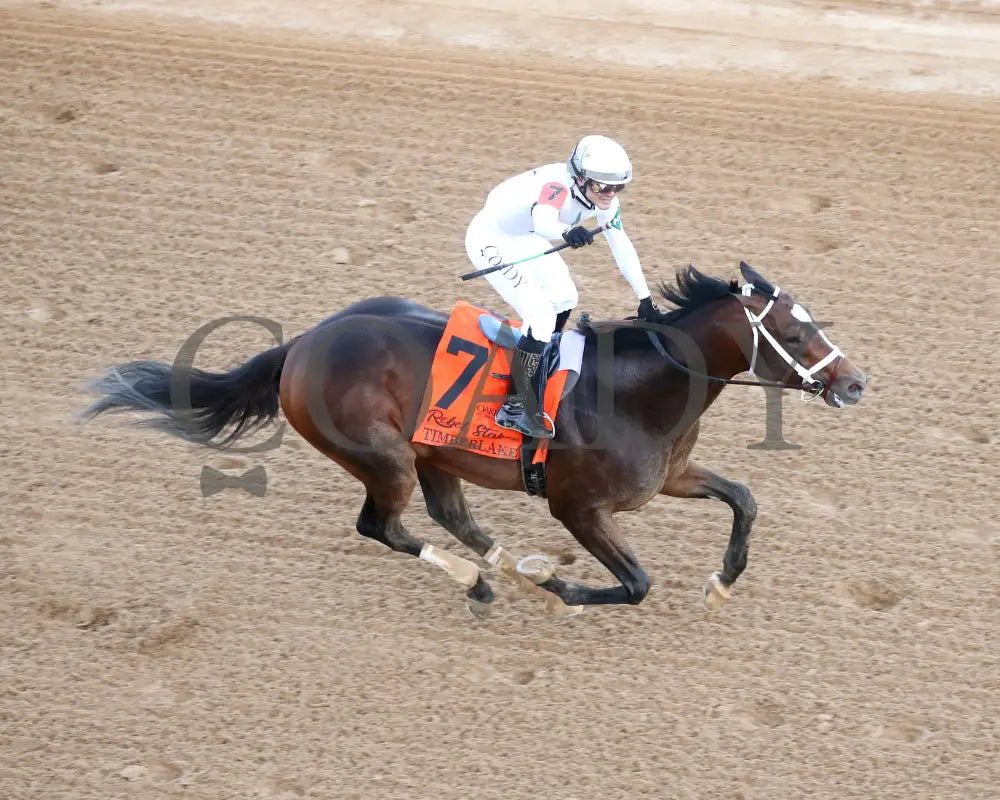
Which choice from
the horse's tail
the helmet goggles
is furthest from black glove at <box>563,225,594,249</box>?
the horse's tail

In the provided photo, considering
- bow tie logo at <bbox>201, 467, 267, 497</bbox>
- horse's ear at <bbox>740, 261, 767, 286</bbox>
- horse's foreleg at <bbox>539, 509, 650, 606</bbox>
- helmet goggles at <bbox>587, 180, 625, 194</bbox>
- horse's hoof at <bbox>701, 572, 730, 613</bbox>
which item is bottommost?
bow tie logo at <bbox>201, 467, 267, 497</bbox>

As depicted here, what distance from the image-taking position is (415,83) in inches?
381

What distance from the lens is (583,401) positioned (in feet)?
19.6

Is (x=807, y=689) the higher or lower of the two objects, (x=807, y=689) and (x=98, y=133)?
the lower

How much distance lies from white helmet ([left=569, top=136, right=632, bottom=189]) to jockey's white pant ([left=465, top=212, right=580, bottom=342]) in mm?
532

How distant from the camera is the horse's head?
18.4 ft

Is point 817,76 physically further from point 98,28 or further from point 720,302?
point 98,28

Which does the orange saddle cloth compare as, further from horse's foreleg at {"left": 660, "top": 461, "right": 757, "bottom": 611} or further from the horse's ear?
the horse's ear

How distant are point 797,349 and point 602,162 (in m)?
1.18

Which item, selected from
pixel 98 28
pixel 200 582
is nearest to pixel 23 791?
pixel 200 582

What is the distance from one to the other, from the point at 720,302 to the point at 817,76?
4662mm

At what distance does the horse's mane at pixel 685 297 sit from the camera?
5.75 metres

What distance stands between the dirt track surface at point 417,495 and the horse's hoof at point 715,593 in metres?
0.08

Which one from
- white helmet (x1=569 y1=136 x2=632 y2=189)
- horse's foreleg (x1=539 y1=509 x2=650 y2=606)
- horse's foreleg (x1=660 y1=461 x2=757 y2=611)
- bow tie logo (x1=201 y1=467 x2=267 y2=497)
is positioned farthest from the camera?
bow tie logo (x1=201 y1=467 x2=267 y2=497)
